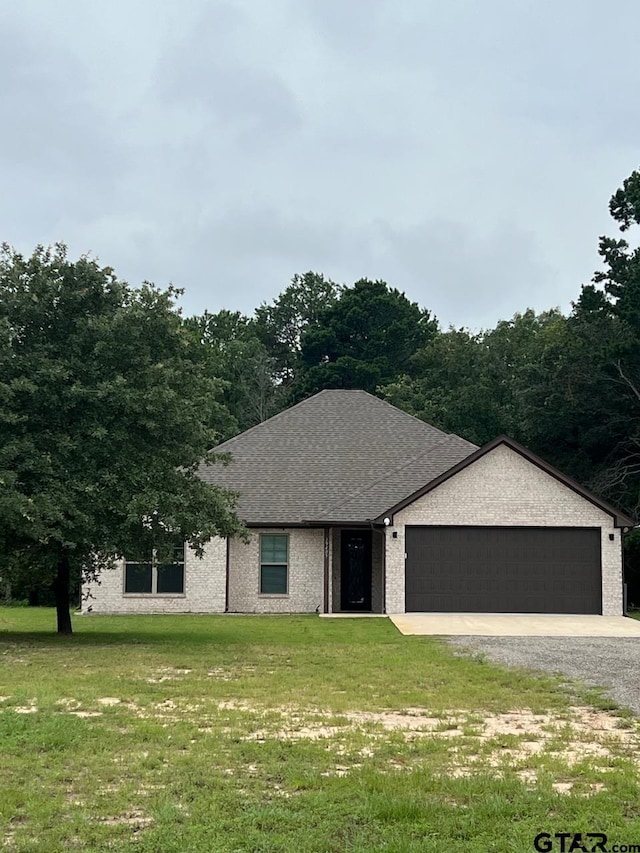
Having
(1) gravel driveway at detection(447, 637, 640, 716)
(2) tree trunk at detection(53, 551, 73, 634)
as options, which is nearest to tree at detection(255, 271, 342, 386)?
(2) tree trunk at detection(53, 551, 73, 634)

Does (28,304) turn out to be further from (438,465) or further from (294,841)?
(438,465)

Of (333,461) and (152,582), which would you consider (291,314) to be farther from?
(152,582)

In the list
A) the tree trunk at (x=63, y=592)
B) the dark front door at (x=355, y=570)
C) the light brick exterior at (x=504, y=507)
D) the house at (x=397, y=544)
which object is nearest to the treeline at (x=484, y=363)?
the house at (x=397, y=544)

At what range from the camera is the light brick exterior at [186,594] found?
25.1 metres

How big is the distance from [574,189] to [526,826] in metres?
27.5

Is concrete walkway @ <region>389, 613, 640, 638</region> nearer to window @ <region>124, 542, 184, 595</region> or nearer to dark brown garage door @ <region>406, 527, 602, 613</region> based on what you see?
dark brown garage door @ <region>406, 527, 602, 613</region>

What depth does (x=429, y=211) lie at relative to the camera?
3909 centimetres

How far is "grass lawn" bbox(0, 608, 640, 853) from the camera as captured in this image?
17.5 ft

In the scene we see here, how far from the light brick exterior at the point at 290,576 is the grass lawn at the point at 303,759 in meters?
12.2

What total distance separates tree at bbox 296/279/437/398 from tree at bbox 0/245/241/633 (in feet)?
131

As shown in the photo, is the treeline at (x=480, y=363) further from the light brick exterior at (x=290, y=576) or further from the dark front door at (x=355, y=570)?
the dark front door at (x=355, y=570)

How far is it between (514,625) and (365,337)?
135ft

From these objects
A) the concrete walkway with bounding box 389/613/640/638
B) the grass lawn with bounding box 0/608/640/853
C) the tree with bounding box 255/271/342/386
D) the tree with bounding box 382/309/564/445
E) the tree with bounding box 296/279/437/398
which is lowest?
the concrete walkway with bounding box 389/613/640/638

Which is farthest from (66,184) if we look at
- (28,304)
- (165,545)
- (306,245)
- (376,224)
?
(306,245)
